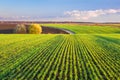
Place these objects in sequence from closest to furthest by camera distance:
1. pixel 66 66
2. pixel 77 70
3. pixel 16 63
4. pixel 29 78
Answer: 1. pixel 29 78
2. pixel 77 70
3. pixel 66 66
4. pixel 16 63

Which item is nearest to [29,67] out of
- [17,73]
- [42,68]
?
[42,68]

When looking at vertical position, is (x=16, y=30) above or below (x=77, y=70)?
below

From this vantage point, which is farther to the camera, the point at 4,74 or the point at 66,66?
the point at 66,66

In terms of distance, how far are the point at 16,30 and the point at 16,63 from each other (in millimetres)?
68190

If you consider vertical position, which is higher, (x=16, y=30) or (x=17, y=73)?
(x=17, y=73)

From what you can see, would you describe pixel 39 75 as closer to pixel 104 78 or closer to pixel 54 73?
pixel 54 73

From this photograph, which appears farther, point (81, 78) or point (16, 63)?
point (16, 63)

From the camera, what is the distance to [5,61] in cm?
1933

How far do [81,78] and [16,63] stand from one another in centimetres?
598

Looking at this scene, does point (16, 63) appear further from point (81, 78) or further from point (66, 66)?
point (81, 78)

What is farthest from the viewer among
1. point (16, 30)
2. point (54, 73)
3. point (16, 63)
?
point (16, 30)

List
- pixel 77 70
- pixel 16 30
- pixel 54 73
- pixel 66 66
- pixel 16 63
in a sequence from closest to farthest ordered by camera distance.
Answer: pixel 54 73, pixel 77 70, pixel 66 66, pixel 16 63, pixel 16 30

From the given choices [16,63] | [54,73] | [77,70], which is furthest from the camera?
[16,63]

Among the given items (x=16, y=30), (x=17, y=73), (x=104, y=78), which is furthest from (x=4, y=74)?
(x=16, y=30)
